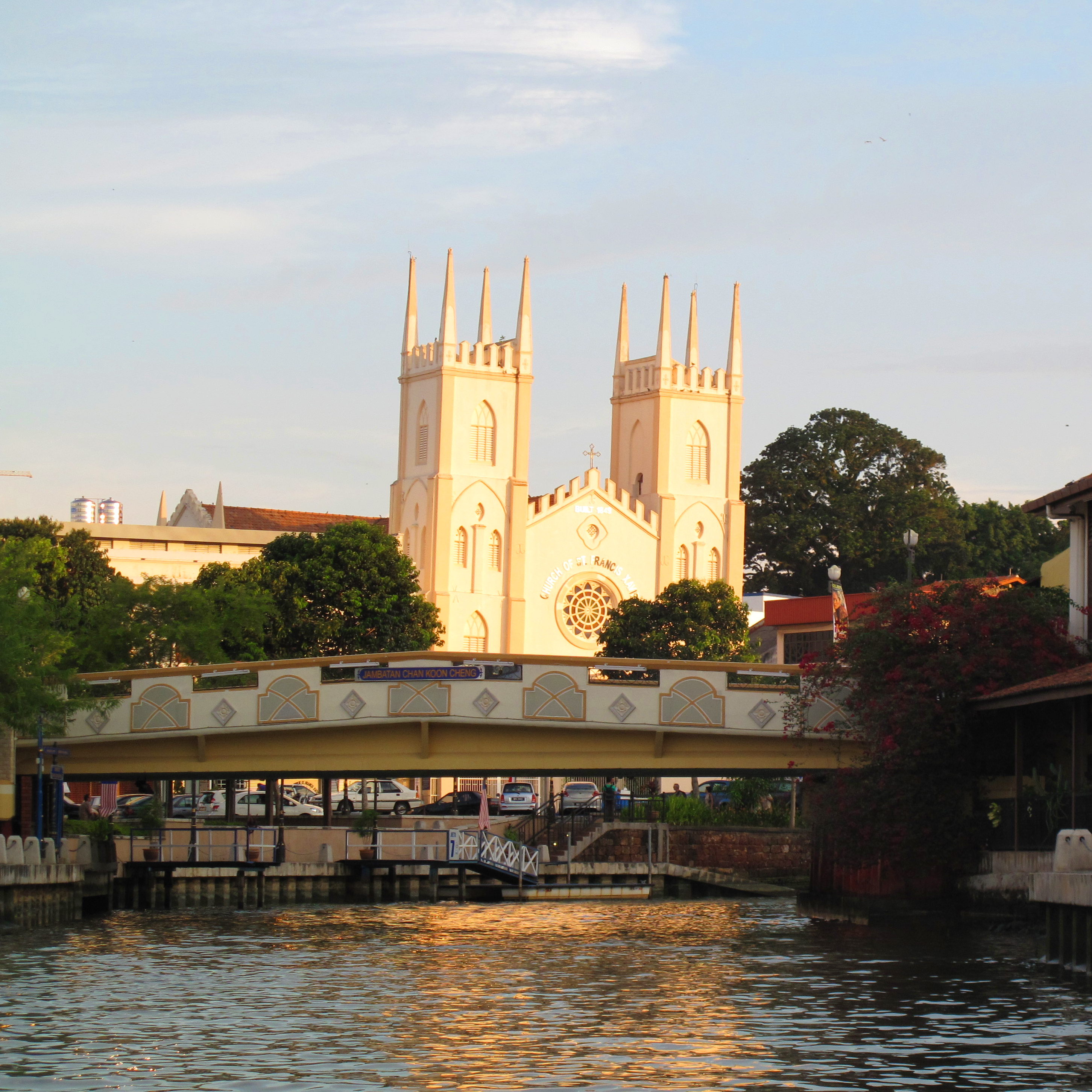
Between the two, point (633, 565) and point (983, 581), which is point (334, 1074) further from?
point (633, 565)

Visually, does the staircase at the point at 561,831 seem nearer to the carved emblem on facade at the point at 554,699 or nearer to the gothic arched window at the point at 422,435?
the carved emblem on facade at the point at 554,699

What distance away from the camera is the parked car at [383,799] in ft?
206

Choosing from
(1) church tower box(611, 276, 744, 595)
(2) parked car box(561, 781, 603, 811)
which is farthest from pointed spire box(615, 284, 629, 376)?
(2) parked car box(561, 781, 603, 811)

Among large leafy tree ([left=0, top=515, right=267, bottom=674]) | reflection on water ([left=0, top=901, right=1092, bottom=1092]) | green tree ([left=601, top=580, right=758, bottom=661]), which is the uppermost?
green tree ([left=601, top=580, right=758, bottom=661])

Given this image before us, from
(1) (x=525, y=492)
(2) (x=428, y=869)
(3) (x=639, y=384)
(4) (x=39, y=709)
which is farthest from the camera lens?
(3) (x=639, y=384)

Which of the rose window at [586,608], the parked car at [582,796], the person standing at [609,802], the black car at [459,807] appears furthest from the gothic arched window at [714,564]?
the person standing at [609,802]

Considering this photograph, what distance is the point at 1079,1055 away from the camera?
19.0 metres

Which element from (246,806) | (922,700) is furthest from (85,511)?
(922,700)

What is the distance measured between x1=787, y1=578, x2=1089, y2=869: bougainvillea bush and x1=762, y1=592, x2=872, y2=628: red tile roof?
54428 millimetres

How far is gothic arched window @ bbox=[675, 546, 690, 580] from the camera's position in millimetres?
106438

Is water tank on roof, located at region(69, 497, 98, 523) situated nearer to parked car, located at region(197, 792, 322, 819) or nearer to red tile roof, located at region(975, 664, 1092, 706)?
parked car, located at region(197, 792, 322, 819)

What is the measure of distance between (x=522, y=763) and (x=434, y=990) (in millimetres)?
12764

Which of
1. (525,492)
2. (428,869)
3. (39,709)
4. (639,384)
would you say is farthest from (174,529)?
(39,709)

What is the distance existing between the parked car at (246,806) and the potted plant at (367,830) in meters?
8.44
